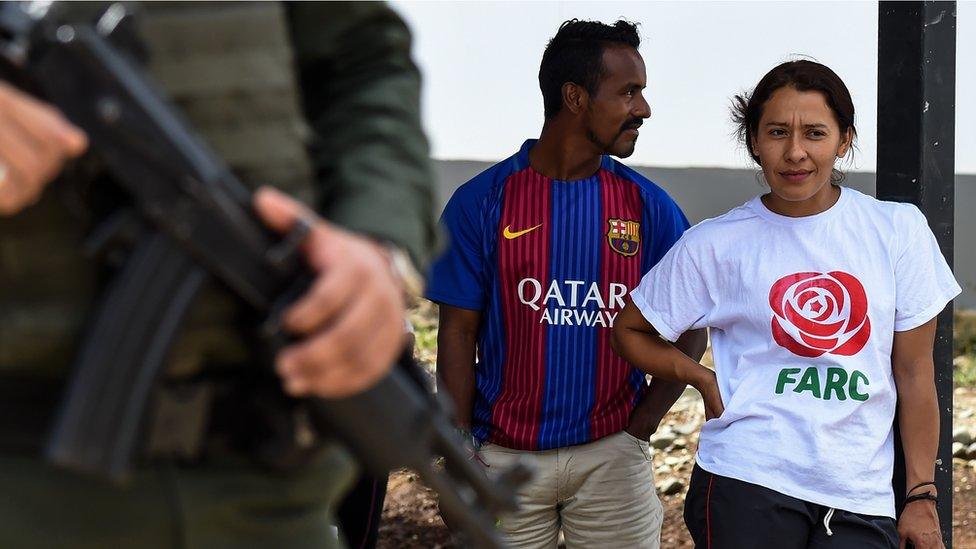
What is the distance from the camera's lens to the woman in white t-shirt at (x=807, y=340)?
2.77m

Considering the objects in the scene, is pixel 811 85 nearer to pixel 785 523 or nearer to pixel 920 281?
pixel 920 281

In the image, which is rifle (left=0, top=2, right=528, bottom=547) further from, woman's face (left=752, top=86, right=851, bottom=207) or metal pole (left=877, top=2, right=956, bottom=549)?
metal pole (left=877, top=2, right=956, bottom=549)

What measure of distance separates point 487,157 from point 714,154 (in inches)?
42.7

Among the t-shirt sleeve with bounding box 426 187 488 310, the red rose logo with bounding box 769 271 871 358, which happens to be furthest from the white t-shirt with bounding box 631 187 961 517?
the t-shirt sleeve with bounding box 426 187 488 310

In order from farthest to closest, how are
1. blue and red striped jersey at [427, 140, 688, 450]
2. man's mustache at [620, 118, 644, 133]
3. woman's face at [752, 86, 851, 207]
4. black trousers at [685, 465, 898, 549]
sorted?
1. man's mustache at [620, 118, 644, 133]
2. blue and red striped jersey at [427, 140, 688, 450]
3. woman's face at [752, 86, 851, 207]
4. black trousers at [685, 465, 898, 549]

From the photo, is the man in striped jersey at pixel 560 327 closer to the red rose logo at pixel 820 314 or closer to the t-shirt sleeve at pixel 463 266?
the t-shirt sleeve at pixel 463 266

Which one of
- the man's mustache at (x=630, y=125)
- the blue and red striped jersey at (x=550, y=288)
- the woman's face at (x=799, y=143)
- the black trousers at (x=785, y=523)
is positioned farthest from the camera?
the man's mustache at (x=630, y=125)

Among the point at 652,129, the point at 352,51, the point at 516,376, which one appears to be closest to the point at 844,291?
the point at 516,376

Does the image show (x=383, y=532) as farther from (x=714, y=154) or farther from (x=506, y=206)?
(x=714, y=154)

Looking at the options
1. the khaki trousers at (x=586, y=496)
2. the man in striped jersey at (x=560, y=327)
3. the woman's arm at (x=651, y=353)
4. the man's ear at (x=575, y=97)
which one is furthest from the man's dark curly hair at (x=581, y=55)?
the khaki trousers at (x=586, y=496)

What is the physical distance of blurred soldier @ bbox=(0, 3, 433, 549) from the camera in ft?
3.75

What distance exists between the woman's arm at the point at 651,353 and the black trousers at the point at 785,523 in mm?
230

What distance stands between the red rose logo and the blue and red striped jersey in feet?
2.28

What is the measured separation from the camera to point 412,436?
1.27 meters
